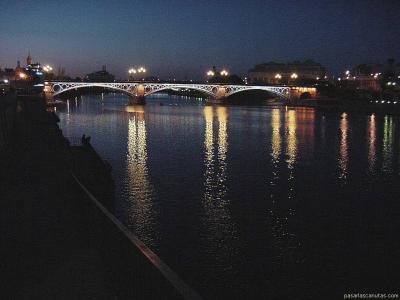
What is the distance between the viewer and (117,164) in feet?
80.7

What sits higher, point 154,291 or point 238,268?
point 154,291

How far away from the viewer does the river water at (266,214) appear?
10.6 metres

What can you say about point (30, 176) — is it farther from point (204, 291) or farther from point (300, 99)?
point (300, 99)

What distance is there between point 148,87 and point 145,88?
2.17 feet

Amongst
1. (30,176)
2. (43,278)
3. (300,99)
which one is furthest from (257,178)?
(300,99)

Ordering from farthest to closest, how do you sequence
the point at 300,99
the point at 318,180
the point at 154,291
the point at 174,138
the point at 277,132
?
the point at 300,99 → the point at 277,132 → the point at 174,138 → the point at 318,180 → the point at 154,291

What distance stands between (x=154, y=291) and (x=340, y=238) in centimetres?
910

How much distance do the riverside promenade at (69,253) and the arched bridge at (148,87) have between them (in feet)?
241

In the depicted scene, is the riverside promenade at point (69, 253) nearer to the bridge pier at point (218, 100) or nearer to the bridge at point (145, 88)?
the bridge at point (145, 88)

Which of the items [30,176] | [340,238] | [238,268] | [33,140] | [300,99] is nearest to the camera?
[238,268]

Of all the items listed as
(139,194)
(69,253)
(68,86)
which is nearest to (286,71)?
(68,86)

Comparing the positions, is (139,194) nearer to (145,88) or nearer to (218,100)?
(145,88)

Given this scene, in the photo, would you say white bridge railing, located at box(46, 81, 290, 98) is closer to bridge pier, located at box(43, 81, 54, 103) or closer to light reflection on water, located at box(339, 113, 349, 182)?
bridge pier, located at box(43, 81, 54, 103)

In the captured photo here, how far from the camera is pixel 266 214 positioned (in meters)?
15.4
